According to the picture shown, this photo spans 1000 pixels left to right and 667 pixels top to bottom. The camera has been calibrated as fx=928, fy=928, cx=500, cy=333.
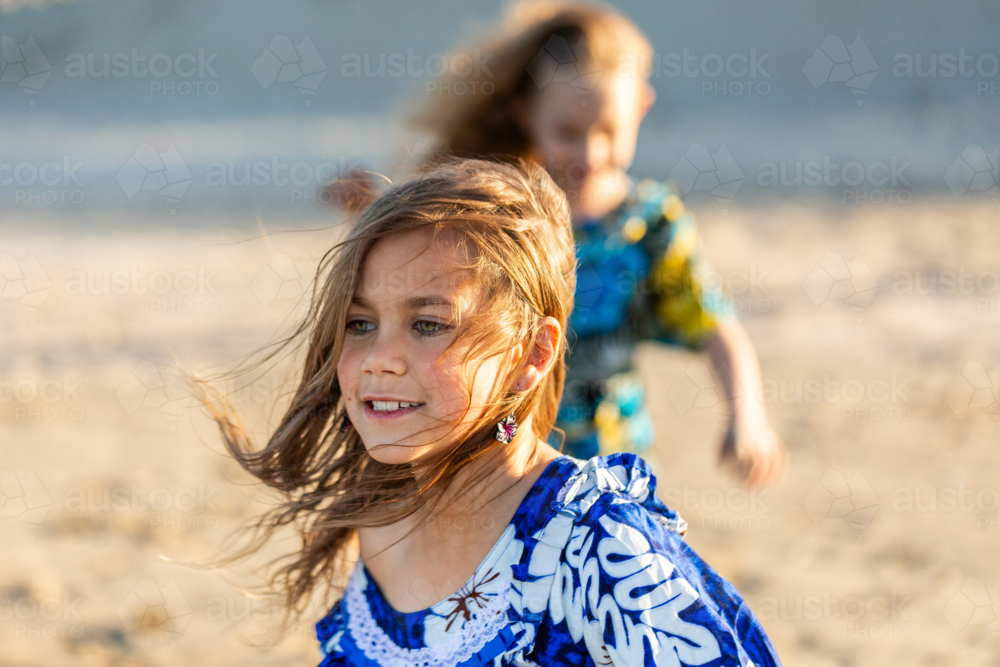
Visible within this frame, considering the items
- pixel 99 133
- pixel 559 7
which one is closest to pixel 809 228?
pixel 559 7

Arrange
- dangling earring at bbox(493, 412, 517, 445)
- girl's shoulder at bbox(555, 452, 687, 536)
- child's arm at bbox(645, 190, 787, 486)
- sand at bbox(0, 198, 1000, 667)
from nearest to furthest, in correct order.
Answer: girl's shoulder at bbox(555, 452, 687, 536), dangling earring at bbox(493, 412, 517, 445), child's arm at bbox(645, 190, 787, 486), sand at bbox(0, 198, 1000, 667)

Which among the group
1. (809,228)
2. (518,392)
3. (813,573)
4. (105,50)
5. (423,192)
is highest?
(105,50)

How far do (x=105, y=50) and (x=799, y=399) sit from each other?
21407mm

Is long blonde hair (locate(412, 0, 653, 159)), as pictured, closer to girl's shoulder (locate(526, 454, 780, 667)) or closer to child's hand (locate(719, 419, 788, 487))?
child's hand (locate(719, 419, 788, 487))

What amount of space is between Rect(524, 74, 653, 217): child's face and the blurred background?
1.70 ft

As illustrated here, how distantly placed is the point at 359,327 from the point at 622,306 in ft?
3.75

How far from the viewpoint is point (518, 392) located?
1.45 metres

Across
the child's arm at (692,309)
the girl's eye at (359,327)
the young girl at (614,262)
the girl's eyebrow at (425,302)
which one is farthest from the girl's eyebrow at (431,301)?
the child's arm at (692,309)

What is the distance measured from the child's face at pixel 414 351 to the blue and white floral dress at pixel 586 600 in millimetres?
179

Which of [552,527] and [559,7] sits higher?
[559,7]

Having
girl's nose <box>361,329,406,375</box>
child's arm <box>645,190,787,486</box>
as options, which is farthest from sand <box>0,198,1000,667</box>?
child's arm <box>645,190,787,486</box>

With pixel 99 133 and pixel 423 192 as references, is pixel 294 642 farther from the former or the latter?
pixel 99 133

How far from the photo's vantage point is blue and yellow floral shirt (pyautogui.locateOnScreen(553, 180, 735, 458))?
2.42m

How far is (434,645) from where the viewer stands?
1383 millimetres
